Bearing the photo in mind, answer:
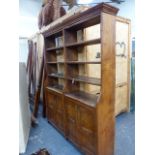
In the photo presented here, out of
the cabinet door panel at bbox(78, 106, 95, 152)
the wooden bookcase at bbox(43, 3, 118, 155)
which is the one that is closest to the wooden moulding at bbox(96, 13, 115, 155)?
the wooden bookcase at bbox(43, 3, 118, 155)

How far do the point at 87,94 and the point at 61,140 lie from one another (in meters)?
0.88

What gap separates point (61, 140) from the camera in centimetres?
250

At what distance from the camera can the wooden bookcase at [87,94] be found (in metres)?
1.69

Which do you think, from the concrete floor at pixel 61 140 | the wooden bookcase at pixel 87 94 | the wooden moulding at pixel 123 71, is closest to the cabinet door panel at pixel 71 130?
the wooden bookcase at pixel 87 94

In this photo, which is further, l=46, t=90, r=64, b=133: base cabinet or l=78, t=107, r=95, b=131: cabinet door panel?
l=46, t=90, r=64, b=133: base cabinet

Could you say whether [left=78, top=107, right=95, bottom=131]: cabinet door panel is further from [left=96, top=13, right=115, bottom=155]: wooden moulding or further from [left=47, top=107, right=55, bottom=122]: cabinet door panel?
[left=47, top=107, right=55, bottom=122]: cabinet door panel

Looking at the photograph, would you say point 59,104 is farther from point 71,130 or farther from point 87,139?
point 87,139

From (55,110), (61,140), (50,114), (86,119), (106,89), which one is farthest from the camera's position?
(50,114)

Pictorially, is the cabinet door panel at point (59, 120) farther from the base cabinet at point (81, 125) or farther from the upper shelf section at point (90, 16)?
the upper shelf section at point (90, 16)

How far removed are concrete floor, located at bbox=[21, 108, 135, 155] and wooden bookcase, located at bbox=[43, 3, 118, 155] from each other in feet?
0.41

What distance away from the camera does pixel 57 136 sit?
2635 millimetres

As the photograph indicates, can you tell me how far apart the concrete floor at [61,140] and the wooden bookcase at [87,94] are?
0.41 ft

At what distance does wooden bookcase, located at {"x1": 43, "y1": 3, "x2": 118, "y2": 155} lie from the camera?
1.69 metres

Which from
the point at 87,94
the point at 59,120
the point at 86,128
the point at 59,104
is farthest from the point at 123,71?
the point at 86,128
